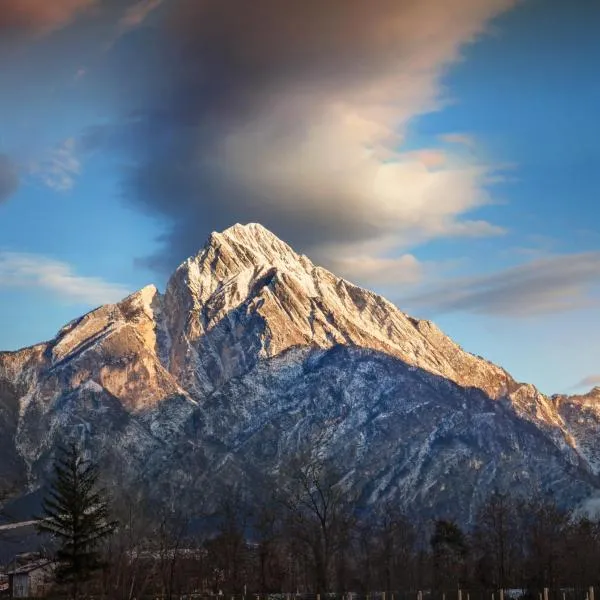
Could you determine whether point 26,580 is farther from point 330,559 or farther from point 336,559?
point 336,559

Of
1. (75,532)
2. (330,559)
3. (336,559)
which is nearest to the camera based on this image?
(75,532)

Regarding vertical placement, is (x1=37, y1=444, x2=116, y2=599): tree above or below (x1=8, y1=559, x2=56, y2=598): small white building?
above

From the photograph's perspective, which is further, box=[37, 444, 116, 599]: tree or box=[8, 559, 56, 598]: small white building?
box=[8, 559, 56, 598]: small white building

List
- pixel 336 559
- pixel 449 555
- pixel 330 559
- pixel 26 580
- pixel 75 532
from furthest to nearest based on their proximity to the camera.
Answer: pixel 449 555 < pixel 336 559 < pixel 330 559 < pixel 26 580 < pixel 75 532

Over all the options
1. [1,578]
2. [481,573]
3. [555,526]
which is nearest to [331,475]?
[481,573]

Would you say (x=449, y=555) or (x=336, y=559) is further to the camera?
(x=449, y=555)

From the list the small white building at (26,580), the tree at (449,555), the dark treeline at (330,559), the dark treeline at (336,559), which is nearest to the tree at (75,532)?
the dark treeline at (330,559)

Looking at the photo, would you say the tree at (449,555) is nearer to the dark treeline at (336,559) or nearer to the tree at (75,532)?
the dark treeline at (336,559)

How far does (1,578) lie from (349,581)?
2547 inches

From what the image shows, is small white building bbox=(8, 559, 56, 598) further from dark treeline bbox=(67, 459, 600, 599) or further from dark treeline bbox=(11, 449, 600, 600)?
dark treeline bbox=(67, 459, 600, 599)

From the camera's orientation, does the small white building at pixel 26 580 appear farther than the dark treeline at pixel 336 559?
Yes

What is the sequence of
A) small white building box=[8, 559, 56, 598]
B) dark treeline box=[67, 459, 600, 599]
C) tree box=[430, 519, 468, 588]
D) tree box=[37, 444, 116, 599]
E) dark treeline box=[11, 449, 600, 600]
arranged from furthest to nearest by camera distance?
tree box=[430, 519, 468, 588] < small white building box=[8, 559, 56, 598] < dark treeline box=[67, 459, 600, 599] < dark treeline box=[11, 449, 600, 600] < tree box=[37, 444, 116, 599]

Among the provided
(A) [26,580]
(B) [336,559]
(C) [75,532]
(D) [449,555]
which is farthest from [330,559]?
(C) [75,532]

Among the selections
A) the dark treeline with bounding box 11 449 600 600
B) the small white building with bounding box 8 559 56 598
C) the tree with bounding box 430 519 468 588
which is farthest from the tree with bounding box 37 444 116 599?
the tree with bounding box 430 519 468 588
